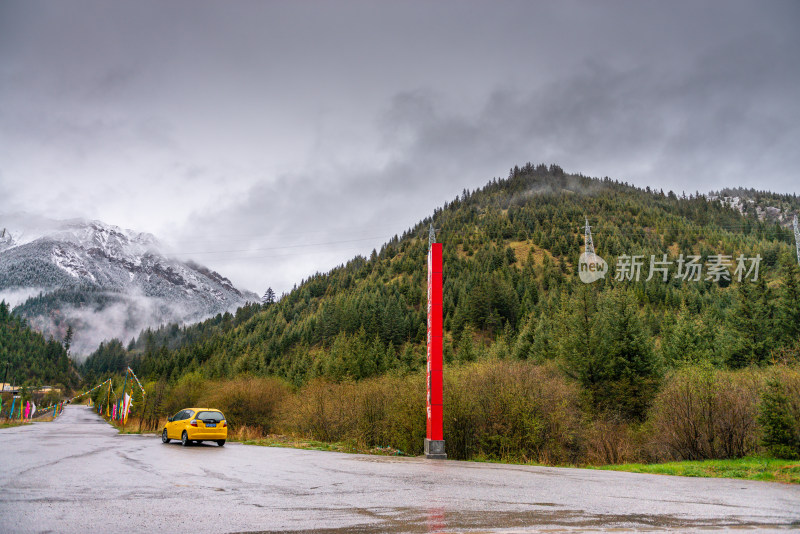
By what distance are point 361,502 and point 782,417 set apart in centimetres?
1659

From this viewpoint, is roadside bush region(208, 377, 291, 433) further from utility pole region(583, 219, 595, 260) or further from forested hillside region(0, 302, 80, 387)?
forested hillside region(0, 302, 80, 387)

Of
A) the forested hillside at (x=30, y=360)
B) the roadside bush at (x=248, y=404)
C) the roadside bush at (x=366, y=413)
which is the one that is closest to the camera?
the roadside bush at (x=366, y=413)

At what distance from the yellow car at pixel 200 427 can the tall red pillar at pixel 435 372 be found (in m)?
10.2

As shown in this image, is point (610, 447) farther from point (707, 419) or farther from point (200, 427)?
point (200, 427)

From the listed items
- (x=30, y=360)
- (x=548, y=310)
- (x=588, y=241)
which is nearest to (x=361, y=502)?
(x=548, y=310)

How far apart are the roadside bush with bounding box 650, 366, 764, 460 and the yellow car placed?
19.5m

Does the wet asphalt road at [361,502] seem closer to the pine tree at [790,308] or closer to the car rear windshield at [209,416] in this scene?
the car rear windshield at [209,416]

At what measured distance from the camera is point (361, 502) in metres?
7.36

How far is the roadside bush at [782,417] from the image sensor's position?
16.4 metres

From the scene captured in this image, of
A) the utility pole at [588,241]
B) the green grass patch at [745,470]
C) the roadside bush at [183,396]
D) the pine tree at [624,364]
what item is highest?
the utility pole at [588,241]

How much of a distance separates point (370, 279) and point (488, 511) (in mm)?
147098

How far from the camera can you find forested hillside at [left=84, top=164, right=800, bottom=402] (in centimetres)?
3997

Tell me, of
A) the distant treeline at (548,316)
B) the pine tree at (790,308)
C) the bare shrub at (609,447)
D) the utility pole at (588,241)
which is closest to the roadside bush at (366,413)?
the distant treeline at (548,316)

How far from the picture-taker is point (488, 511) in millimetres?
6660
